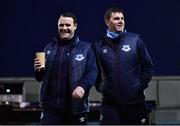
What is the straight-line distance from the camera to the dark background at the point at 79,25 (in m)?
6.46

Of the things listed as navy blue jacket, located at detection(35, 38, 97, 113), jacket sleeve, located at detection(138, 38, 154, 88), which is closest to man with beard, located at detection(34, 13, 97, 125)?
navy blue jacket, located at detection(35, 38, 97, 113)

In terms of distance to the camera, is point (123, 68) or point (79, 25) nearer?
point (123, 68)

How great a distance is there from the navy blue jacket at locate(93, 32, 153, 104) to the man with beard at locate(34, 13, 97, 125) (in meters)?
0.20

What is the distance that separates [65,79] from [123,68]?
54 cm

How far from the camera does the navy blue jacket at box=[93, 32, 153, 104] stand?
156 inches

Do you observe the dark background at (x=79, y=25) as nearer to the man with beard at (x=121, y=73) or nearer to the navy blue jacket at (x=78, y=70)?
the man with beard at (x=121, y=73)

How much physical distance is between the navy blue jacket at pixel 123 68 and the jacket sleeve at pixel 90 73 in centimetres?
16

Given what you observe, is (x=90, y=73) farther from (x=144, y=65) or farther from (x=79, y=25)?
(x=79, y=25)

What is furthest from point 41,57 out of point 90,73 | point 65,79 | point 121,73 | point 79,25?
point 79,25

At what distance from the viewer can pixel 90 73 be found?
12.7 ft

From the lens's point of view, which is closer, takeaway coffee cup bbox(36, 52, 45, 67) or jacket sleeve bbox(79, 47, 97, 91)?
takeaway coffee cup bbox(36, 52, 45, 67)

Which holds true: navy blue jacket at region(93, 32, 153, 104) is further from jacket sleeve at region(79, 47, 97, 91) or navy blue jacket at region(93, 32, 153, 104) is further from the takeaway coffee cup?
the takeaway coffee cup

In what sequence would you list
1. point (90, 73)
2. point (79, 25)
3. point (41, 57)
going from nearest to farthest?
point (41, 57) → point (90, 73) → point (79, 25)

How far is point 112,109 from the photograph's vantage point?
156 inches
